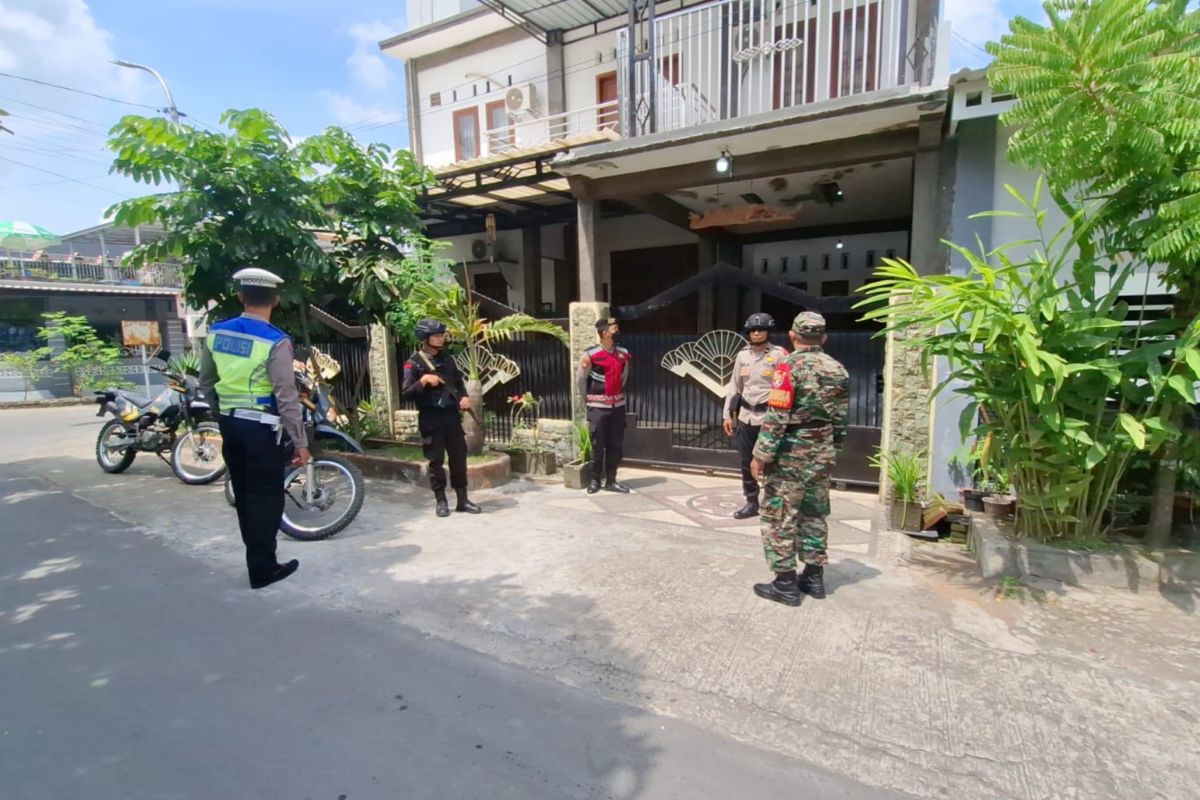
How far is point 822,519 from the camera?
11.9 ft

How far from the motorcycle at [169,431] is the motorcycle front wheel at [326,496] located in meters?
2.36

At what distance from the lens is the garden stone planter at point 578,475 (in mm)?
6570

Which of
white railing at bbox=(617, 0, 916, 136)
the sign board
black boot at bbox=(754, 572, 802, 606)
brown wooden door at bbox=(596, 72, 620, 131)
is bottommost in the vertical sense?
black boot at bbox=(754, 572, 802, 606)

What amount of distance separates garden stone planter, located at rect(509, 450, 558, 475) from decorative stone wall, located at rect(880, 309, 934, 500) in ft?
11.6

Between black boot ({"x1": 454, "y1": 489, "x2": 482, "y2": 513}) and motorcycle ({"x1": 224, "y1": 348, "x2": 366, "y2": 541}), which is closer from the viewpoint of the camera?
motorcycle ({"x1": 224, "y1": 348, "x2": 366, "y2": 541})

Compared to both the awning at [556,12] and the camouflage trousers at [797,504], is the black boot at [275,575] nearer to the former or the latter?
the camouflage trousers at [797,504]

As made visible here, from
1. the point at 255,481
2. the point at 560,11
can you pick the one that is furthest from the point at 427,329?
the point at 560,11

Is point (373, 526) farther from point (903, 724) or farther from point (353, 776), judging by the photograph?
point (903, 724)

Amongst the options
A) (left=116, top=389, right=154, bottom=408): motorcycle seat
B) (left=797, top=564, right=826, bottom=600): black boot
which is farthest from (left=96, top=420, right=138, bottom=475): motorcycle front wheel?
(left=797, top=564, right=826, bottom=600): black boot

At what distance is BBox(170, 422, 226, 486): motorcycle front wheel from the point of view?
22.4ft

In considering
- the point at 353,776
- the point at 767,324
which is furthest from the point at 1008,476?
the point at 353,776

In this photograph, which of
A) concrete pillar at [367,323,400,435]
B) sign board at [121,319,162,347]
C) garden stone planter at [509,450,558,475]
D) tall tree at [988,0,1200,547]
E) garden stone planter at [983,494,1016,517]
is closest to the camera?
tall tree at [988,0,1200,547]

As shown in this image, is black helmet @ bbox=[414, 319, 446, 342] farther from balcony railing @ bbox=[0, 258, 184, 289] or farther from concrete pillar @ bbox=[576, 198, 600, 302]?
balcony railing @ bbox=[0, 258, 184, 289]

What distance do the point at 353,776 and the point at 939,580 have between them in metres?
3.58
